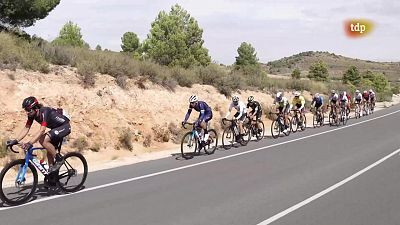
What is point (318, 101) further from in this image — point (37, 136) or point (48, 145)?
point (37, 136)

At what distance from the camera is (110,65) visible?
20859 millimetres

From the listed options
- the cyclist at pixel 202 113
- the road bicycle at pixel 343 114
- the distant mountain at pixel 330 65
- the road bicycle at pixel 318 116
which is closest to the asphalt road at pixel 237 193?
the cyclist at pixel 202 113

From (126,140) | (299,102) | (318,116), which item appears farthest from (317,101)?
(126,140)

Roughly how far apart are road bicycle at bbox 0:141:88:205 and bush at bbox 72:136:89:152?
200 inches

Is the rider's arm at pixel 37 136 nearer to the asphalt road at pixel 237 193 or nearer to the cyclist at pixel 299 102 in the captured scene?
the asphalt road at pixel 237 193

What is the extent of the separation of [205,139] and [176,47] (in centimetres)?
3045

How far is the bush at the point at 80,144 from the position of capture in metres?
15.3

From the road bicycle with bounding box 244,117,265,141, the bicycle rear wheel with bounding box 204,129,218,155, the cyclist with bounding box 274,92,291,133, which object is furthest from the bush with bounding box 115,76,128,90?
the cyclist with bounding box 274,92,291,133

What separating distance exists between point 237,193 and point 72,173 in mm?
3382

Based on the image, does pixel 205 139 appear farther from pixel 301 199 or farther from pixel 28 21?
pixel 28 21

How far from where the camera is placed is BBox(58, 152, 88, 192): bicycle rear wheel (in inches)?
377

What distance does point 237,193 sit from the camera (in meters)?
9.38

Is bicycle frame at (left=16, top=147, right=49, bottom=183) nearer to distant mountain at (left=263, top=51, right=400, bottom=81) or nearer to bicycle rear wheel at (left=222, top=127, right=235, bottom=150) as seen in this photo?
bicycle rear wheel at (left=222, top=127, right=235, bottom=150)

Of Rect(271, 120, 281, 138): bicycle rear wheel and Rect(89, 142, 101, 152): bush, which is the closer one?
Rect(89, 142, 101, 152): bush
